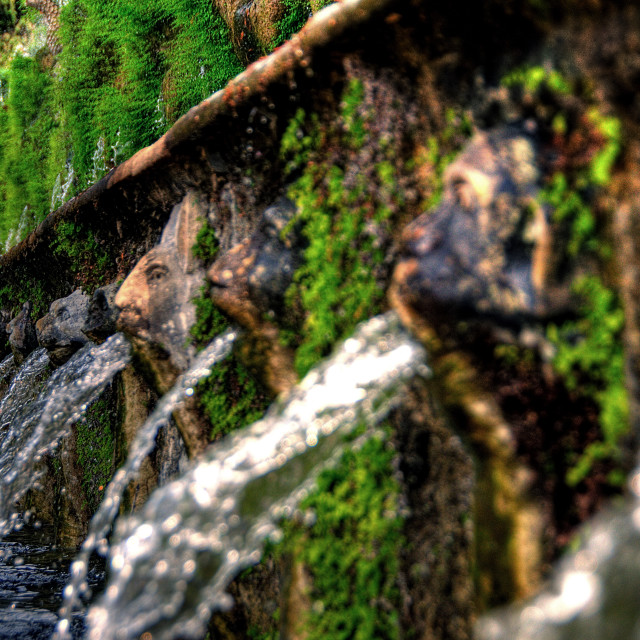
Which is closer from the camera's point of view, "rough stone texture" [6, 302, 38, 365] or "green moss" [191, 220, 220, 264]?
"green moss" [191, 220, 220, 264]

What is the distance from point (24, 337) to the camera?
161 inches

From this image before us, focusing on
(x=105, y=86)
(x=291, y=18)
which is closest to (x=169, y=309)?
(x=291, y=18)

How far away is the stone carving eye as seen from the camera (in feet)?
7.27

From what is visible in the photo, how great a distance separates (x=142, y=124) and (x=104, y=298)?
59.7 inches

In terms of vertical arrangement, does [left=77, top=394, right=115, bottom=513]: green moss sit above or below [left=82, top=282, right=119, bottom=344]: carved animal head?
below

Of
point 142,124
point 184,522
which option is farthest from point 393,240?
point 142,124

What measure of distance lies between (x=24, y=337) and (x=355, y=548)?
130 inches

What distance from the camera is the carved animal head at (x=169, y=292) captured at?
2156mm

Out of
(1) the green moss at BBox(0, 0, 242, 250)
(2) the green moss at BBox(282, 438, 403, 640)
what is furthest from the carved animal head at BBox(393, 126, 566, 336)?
(1) the green moss at BBox(0, 0, 242, 250)

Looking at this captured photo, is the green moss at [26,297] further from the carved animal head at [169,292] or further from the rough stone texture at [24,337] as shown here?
the carved animal head at [169,292]

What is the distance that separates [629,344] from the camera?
39.9 inches

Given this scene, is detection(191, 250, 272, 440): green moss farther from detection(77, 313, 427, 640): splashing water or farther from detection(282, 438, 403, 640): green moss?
detection(77, 313, 427, 640): splashing water

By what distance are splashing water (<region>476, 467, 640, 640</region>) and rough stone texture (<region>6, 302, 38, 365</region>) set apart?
3846 millimetres

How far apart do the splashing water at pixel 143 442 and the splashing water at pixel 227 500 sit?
1.46ft
